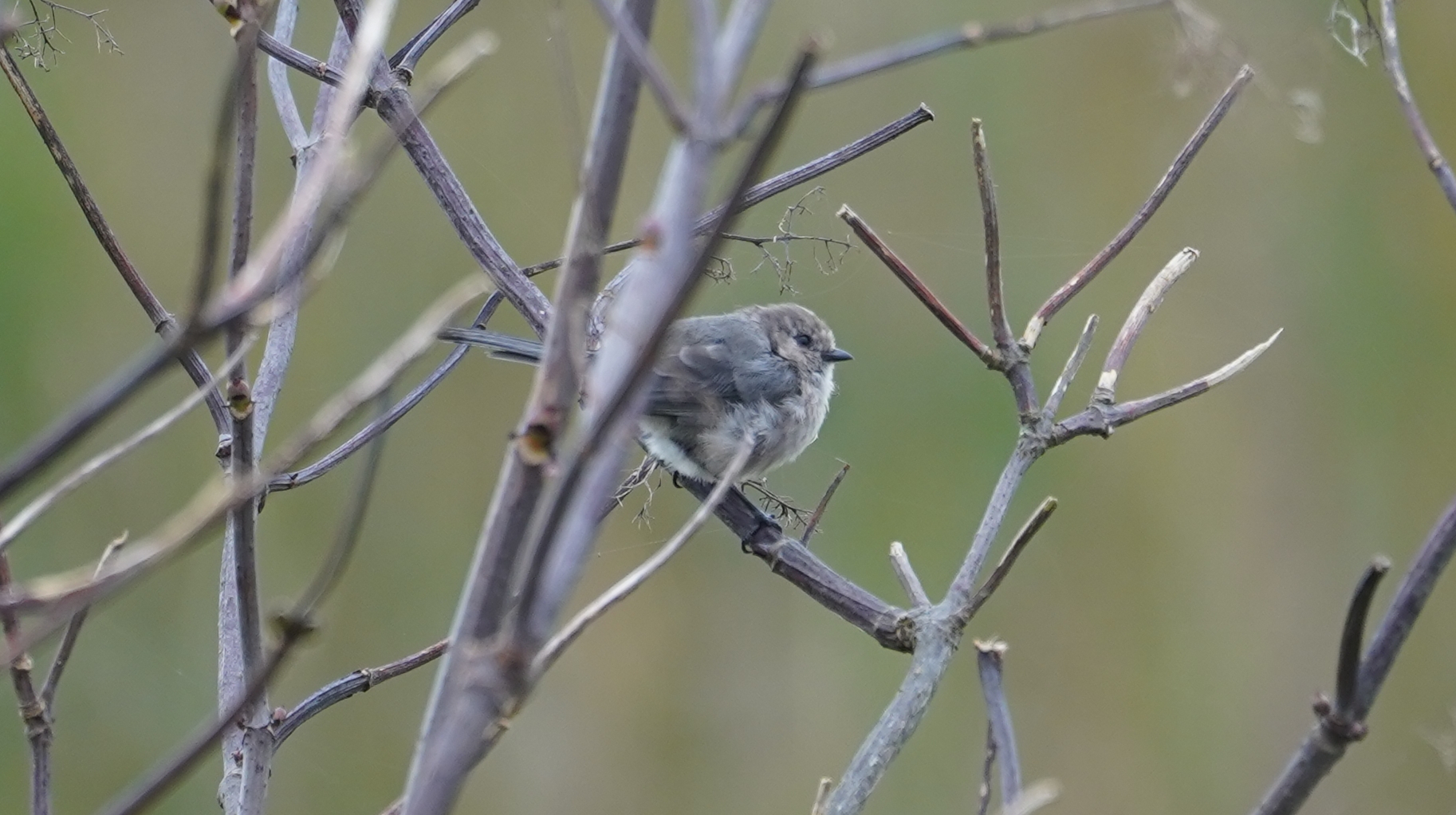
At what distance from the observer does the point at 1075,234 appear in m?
3.53

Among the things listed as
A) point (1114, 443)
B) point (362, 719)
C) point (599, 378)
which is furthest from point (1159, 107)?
point (599, 378)

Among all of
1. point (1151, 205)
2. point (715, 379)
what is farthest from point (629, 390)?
point (715, 379)

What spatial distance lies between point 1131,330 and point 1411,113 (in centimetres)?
48

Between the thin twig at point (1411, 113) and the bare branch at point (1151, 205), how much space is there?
0.21 meters

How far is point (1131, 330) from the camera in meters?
1.35

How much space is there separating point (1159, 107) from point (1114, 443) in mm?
1036

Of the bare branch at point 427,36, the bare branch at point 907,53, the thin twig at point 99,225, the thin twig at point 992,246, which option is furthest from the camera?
the bare branch at point 427,36

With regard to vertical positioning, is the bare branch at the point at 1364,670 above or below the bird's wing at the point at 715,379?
below

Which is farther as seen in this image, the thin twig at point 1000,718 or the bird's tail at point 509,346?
the bird's tail at point 509,346

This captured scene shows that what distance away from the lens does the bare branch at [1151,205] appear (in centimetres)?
123

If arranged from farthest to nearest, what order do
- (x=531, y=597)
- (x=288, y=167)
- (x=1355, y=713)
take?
(x=288, y=167) < (x=1355, y=713) < (x=531, y=597)

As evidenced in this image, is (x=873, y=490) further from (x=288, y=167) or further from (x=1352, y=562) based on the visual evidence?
(x=288, y=167)

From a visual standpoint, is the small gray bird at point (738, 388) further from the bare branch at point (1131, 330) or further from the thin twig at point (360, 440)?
the bare branch at point (1131, 330)

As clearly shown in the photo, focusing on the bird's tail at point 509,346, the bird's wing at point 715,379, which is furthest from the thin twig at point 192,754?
the bird's wing at point 715,379
